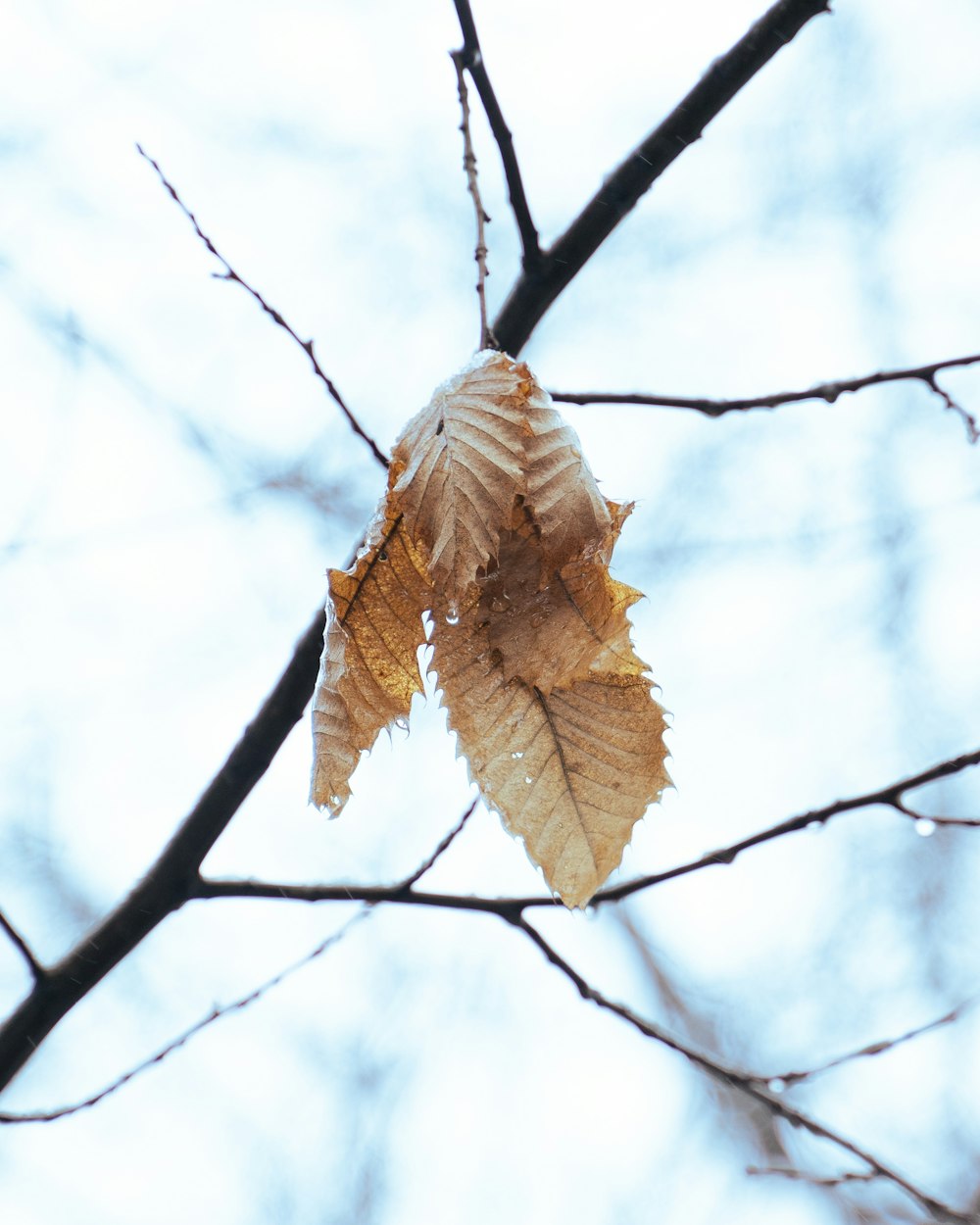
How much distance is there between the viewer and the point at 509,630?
66 cm

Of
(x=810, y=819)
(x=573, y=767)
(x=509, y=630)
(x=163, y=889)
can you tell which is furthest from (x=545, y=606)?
(x=163, y=889)

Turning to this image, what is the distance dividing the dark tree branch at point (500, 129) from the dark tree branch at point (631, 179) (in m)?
0.02

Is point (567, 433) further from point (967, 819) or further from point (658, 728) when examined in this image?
point (967, 819)

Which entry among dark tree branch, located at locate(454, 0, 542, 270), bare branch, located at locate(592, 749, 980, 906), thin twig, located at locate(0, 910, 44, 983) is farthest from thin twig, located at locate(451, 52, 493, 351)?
thin twig, located at locate(0, 910, 44, 983)

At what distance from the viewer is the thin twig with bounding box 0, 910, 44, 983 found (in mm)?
918

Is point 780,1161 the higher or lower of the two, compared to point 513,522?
higher

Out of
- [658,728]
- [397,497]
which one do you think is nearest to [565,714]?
[658,728]

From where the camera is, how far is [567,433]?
65 cm

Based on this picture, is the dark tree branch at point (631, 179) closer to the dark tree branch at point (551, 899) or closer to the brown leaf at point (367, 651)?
the brown leaf at point (367, 651)

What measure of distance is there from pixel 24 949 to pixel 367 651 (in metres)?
0.53

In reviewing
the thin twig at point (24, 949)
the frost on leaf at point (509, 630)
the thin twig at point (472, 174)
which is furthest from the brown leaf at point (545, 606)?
the thin twig at point (24, 949)

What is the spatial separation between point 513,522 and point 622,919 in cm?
387

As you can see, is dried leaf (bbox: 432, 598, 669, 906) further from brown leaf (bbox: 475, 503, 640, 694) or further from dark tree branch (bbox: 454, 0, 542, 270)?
dark tree branch (bbox: 454, 0, 542, 270)

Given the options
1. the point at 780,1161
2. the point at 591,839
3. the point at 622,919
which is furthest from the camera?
the point at 622,919
